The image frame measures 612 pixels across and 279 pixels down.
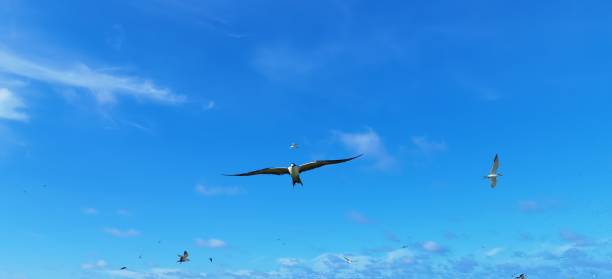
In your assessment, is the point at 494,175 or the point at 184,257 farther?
the point at 494,175

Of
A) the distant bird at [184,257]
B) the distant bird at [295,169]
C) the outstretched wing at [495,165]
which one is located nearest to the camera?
the distant bird at [295,169]

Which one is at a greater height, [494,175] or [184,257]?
[494,175]

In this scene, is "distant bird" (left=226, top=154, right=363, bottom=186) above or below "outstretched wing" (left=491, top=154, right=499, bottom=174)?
below

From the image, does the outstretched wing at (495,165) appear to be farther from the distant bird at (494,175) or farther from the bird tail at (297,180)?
the bird tail at (297,180)

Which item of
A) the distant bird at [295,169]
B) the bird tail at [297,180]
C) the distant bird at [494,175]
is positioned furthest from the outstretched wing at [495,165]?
the bird tail at [297,180]

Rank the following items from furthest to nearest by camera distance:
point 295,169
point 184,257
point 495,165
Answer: point 495,165, point 184,257, point 295,169

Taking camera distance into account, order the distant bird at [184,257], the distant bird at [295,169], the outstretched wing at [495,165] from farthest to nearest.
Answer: the outstretched wing at [495,165]
the distant bird at [184,257]
the distant bird at [295,169]

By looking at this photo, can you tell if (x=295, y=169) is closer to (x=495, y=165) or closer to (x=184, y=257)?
(x=184, y=257)

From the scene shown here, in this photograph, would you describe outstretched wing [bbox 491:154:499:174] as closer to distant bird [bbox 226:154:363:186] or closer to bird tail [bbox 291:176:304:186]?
distant bird [bbox 226:154:363:186]

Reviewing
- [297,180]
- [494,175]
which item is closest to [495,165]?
[494,175]

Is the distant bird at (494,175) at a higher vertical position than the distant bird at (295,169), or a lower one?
higher

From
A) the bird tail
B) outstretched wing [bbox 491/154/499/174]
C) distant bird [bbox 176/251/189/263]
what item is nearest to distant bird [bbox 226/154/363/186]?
the bird tail

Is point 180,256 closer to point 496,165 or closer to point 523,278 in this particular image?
point 523,278

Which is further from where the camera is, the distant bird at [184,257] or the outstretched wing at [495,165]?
the outstretched wing at [495,165]
